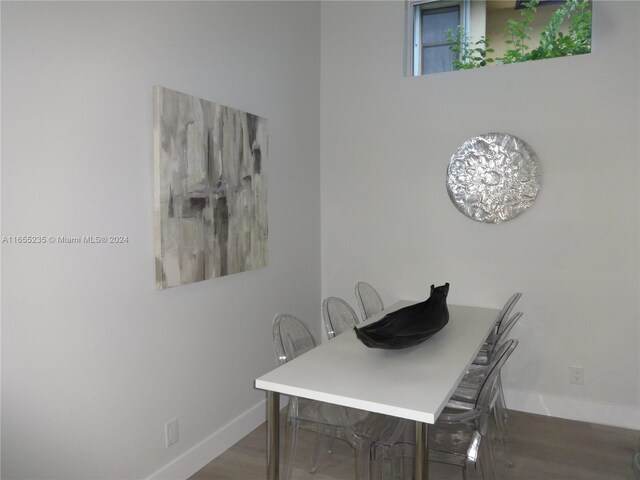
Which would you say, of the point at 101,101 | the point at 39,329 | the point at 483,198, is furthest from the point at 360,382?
the point at 483,198

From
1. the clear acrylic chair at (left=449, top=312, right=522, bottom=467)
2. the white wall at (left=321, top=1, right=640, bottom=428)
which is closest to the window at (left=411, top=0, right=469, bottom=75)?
the white wall at (left=321, top=1, right=640, bottom=428)

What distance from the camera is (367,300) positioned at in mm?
3186

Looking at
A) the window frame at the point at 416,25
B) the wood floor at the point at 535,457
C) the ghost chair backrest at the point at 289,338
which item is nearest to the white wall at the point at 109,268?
the wood floor at the point at 535,457

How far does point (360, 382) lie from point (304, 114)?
2276 mm

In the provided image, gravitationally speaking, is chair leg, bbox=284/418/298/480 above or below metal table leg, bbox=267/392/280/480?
below

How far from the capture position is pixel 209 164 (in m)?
2.38

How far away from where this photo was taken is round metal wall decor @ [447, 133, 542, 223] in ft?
10.1

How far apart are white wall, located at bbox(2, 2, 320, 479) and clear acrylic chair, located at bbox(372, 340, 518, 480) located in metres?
1.03

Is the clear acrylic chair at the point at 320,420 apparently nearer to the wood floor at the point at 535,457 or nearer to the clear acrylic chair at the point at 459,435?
the clear acrylic chair at the point at 459,435

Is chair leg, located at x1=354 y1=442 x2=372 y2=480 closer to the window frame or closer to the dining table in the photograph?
the dining table

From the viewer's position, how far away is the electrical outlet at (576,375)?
120 inches

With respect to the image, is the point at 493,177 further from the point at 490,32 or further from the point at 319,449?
the point at 319,449

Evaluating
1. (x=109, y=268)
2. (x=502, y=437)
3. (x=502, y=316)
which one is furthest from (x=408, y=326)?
(x=109, y=268)

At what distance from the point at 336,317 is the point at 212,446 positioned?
988 millimetres
